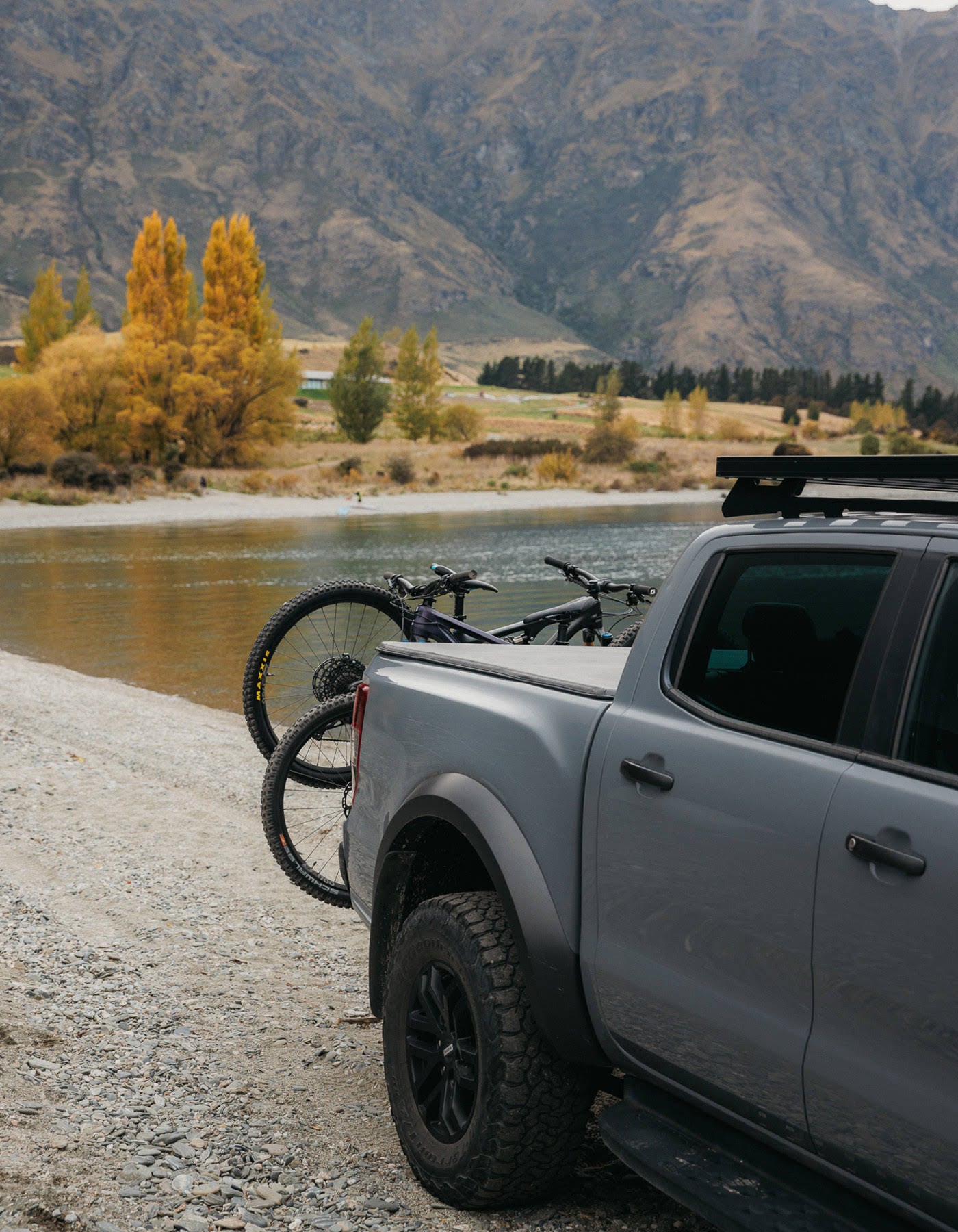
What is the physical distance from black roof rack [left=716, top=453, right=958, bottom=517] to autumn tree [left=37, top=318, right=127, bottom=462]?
2284 inches

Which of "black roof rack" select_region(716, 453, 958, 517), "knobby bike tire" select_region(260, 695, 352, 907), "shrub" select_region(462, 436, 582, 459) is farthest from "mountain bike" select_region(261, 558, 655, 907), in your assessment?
"shrub" select_region(462, 436, 582, 459)

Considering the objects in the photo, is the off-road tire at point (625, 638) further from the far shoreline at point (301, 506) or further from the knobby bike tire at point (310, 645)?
the far shoreline at point (301, 506)

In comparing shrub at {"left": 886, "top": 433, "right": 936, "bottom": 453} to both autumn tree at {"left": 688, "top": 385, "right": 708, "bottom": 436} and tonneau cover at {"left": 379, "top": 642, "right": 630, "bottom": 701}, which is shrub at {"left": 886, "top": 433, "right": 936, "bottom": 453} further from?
tonneau cover at {"left": 379, "top": 642, "right": 630, "bottom": 701}

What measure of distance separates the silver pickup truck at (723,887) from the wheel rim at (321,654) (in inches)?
120

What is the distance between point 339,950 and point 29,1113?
185cm

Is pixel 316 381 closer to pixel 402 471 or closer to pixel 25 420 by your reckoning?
pixel 402 471

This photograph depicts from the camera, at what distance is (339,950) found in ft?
17.9

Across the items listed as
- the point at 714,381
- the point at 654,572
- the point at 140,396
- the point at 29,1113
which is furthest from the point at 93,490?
the point at 714,381

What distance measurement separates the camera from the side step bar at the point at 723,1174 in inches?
95.2

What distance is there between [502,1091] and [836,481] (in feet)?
5.31

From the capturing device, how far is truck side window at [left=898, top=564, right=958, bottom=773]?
234 centimetres

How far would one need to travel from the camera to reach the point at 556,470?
75.9 meters

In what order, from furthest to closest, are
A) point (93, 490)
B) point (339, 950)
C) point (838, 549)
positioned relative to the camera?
point (93, 490) → point (339, 950) → point (838, 549)

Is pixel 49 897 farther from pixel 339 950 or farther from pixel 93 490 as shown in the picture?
pixel 93 490
